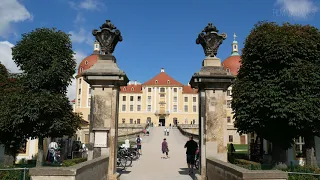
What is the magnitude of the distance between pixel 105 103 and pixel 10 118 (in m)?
9.46

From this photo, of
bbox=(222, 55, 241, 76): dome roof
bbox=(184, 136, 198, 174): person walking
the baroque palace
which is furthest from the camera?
the baroque palace

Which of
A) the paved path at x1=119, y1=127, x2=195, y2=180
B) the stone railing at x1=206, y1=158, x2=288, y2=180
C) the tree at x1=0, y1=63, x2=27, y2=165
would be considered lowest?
the paved path at x1=119, y1=127, x2=195, y2=180

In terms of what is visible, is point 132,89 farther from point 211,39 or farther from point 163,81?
point 211,39

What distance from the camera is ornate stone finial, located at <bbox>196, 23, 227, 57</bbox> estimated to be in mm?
11547

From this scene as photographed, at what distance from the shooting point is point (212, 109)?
11.3 meters

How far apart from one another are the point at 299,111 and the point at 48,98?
43.9 feet

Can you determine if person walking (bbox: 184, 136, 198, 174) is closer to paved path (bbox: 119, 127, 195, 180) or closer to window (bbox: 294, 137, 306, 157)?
paved path (bbox: 119, 127, 195, 180)

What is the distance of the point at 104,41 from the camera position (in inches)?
455

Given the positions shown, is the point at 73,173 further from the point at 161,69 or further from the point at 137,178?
the point at 161,69

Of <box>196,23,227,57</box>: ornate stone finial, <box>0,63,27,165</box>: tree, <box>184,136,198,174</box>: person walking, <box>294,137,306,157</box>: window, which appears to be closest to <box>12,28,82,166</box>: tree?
<box>0,63,27,165</box>: tree

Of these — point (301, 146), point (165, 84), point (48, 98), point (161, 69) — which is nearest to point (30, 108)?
point (48, 98)

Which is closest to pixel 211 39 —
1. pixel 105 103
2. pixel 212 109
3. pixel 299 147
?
pixel 212 109

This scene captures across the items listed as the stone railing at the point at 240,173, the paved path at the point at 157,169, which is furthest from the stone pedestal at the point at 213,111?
the paved path at the point at 157,169

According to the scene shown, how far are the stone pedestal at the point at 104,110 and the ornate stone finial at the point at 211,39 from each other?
3.11m
